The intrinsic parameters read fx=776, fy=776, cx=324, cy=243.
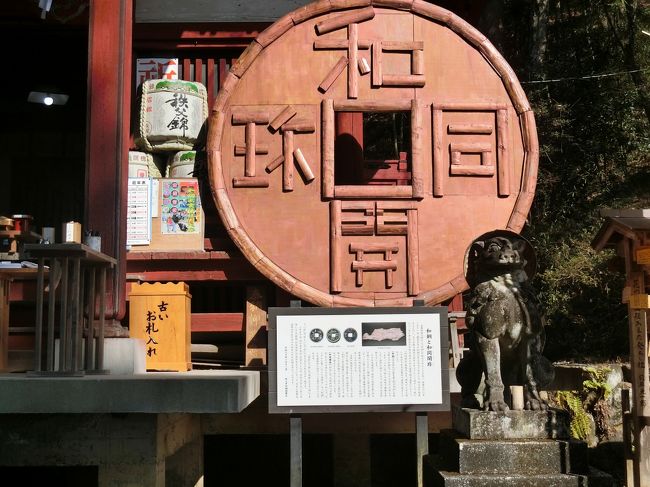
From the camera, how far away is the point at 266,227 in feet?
28.6

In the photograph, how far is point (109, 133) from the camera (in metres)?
8.23

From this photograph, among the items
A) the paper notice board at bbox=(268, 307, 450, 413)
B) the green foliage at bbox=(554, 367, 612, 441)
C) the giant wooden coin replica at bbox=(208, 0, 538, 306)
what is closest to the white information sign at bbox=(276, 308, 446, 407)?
the paper notice board at bbox=(268, 307, 450, 413)

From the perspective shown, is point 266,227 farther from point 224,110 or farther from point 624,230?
point 624,230

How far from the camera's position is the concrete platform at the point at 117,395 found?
642 centimetres

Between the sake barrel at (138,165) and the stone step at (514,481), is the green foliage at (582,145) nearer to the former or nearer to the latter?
the sake barrel at (138,165)

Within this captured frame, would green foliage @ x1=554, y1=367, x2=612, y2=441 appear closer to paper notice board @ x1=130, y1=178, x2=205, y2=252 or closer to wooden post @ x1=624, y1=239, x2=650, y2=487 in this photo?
wooden post @ x1=624, y1=239, x2=650, y2=487

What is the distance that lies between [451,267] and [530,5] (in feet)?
27.9

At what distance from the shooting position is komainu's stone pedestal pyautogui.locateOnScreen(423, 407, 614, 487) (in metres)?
5.64

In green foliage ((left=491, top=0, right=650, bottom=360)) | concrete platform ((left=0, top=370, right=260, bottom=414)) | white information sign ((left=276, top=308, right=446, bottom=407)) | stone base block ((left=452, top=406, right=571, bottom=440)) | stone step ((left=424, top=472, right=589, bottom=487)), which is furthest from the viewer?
green foliage ((left=491, top=0, right=650, bottom=360))

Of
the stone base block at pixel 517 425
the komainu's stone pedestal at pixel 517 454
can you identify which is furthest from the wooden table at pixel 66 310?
the stone base block at pixel 517 425

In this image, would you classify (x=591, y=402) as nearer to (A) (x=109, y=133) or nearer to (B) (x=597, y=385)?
(B) (x=597, y=385)

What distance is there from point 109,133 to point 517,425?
510 centimetres

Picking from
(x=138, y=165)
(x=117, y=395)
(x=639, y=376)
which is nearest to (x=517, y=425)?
(x=639, y=376)

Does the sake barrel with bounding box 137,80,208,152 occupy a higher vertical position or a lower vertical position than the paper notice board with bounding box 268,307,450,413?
higher
